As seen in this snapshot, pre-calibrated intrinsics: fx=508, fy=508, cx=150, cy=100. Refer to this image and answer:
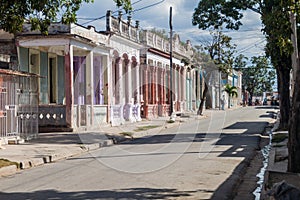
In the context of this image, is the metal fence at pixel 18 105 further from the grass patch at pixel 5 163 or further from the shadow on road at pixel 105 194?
the shadow on road at pixel 105 194

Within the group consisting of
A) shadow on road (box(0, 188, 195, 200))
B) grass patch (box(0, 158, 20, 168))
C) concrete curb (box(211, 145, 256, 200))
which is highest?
grass patch (box(0, 158, 20, 168))

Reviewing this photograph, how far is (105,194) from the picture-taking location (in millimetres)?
9438

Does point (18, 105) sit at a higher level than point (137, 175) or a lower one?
higher

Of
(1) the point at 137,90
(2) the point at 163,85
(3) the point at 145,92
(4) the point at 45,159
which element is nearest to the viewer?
(4) the point at 45,159

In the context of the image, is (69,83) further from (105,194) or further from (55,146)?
(105,194)

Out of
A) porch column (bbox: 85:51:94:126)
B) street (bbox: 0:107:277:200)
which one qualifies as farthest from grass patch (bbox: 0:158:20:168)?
porch column (bbox: 85:51:94:126)

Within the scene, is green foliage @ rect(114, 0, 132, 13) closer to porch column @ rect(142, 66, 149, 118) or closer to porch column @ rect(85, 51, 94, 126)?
porch column @ rect(85, 51, 94, 126)

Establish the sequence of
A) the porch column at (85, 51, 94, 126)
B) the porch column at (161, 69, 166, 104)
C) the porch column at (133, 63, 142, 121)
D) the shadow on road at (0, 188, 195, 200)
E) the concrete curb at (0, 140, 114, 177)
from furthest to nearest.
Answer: the porch column at (161, 69, 166, 104)
the porch column at (133, 63, 142, 121)
the porch column at (85, 51, 94, 126)
the concrete curb at (0, 140, 114, 177)
the shadow on road at (0, 188, 195, 200)

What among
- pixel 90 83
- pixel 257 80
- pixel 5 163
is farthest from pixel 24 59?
pixel 257 80

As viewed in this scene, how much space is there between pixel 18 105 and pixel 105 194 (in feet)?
38.5

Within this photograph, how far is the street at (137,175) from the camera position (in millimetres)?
9625

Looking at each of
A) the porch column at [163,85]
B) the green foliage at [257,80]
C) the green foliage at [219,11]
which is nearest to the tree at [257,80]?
the green foliage at [257,80]

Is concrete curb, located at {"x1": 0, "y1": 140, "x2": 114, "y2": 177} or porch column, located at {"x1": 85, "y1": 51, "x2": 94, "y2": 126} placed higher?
porch column, located at {"x1": 85, "y1": 51, "x2": 94, "y2": 126}

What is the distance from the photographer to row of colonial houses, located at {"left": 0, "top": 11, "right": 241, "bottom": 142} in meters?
21.1
